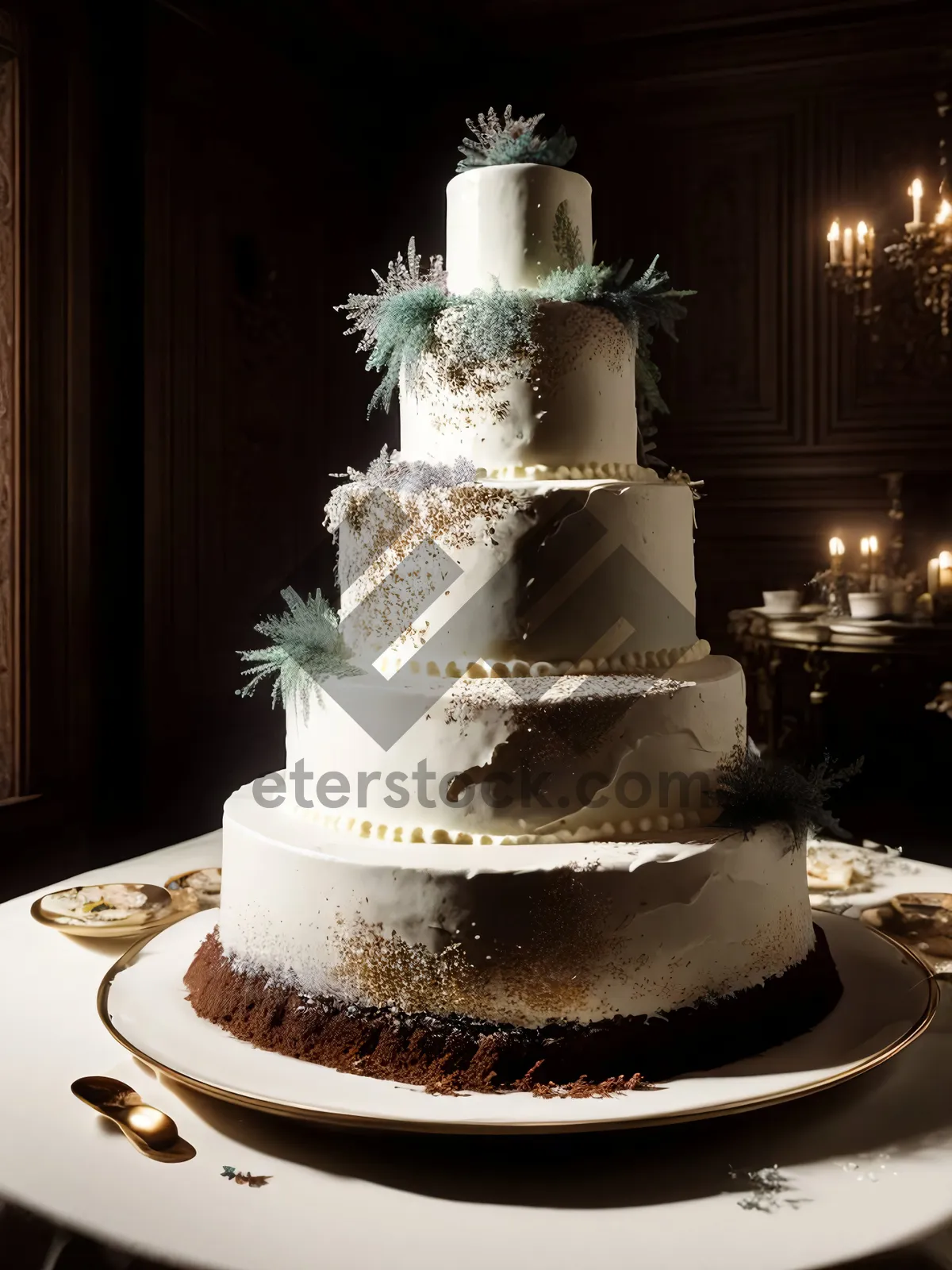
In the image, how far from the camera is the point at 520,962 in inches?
74.0

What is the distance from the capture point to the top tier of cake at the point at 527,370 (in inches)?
85.6

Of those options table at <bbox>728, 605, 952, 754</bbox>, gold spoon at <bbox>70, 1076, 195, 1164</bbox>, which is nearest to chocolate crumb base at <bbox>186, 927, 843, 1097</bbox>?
gold spoon at <bbox>70, 1076, 195, 1164</bbox>

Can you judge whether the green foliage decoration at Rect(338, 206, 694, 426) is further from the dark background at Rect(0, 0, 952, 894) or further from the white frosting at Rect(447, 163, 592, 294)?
the dark background at Rect(0, 0, 952, 894)

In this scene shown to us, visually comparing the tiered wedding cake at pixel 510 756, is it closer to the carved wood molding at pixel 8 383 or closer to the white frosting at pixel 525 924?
the white frosting at pixel 525 924

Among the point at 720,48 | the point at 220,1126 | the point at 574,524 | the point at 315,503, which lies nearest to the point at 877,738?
the point at 315,503

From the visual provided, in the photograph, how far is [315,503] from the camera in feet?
21.0

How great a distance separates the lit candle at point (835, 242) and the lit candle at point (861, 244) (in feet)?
0.29

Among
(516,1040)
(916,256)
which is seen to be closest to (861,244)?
(916,256)

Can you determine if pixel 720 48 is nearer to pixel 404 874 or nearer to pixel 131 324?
pixel 131 324

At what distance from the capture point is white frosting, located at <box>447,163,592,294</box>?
7.30ft

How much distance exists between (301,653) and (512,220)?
920 mm

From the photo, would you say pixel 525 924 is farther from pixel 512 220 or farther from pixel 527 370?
pixel 512 220

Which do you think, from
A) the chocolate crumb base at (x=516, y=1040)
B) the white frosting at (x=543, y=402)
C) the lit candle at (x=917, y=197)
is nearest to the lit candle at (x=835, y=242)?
the lit candle at (x=917, y=197)

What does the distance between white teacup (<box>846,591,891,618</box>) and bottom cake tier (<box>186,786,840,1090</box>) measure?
140 inches
